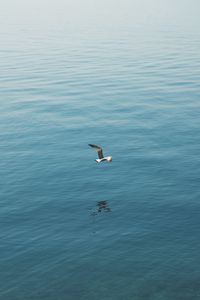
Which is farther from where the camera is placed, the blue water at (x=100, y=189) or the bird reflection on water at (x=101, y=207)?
the bird reflection on water at (x=101, y=207)

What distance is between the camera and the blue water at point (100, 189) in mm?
54125

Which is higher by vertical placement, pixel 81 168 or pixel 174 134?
pixel 174 134

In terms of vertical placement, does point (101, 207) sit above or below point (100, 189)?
below

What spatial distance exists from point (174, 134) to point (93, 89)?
1557 inches

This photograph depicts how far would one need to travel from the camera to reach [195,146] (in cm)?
8650

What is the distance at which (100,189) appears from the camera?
7281cm

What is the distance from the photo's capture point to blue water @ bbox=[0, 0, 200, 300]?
54.1 metres

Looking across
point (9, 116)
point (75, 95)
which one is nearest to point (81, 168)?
point (9, 116)

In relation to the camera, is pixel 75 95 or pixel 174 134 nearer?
pixel 174 134

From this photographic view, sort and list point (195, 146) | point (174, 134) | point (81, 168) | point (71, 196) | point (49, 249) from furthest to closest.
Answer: point (174, 134)
point (195, 146)
point (81, 168)
point (71, 196)
point (49, 249)

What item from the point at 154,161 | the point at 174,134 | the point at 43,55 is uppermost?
the point at 43,55

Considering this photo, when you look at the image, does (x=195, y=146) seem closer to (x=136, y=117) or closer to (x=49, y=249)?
(x=136, y=117)

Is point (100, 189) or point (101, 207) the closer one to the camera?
point (101, 207)

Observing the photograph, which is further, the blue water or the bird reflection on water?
the bird reflection on water
